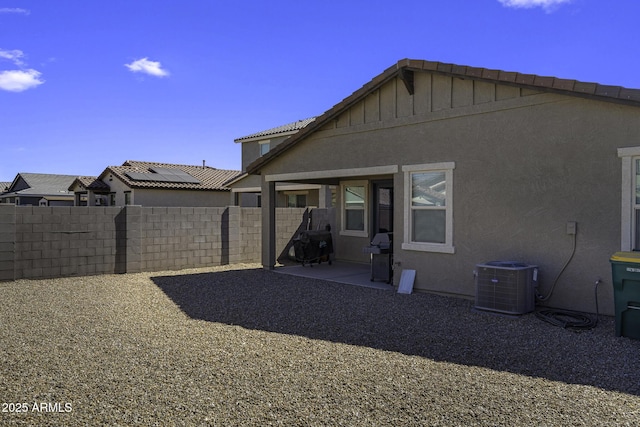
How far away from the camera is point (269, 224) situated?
12.6 metres

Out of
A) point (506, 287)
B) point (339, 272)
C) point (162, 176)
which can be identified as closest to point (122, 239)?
point (339, 272)

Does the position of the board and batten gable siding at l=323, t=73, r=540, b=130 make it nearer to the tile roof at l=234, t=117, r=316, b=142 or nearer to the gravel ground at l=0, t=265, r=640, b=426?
the gravel ground at l=0, t=265, r=640, b=426

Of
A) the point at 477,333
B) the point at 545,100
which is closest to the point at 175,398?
the point at 477,333

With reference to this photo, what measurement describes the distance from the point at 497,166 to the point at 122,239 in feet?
29.6

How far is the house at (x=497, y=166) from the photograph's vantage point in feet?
22.9

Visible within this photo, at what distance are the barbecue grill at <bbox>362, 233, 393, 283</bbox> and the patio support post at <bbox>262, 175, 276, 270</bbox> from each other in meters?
3.13

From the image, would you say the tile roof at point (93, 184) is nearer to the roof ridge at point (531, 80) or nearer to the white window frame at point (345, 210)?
the white window frame at point (345, 210)

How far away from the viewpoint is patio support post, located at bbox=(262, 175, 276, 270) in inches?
496

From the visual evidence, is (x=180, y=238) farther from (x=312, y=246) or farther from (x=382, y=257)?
(x=382, y=257)

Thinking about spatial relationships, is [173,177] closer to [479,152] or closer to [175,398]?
[479,152]

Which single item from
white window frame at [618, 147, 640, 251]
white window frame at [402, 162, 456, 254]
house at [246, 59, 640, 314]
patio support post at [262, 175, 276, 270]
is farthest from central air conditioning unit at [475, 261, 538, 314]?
patio support post at [262, 175, 276, 270]

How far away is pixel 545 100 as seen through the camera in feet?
24.9

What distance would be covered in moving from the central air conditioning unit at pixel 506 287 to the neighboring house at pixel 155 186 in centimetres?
2156

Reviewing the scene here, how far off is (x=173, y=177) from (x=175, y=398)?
81.3 feet
